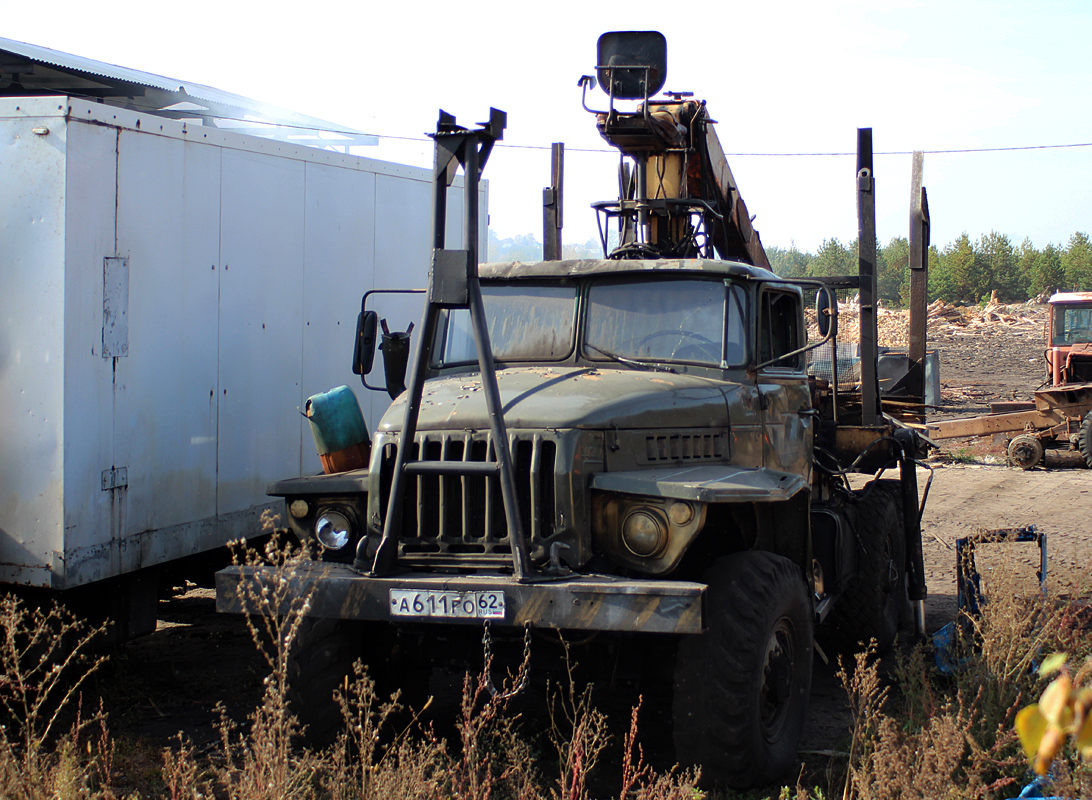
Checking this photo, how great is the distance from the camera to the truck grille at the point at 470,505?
4.33 meters

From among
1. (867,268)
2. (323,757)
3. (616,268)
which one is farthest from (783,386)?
(323,757)

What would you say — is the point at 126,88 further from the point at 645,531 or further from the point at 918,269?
the point at 645,531

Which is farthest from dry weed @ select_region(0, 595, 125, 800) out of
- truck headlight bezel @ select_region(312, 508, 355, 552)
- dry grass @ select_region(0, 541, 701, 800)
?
truck headlight bezel @ select_region(312, 508, 355, 552)

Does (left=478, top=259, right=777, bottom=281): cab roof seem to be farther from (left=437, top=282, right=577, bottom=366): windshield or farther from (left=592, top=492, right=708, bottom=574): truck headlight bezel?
(left=592, top=492, right=708, bottom=574): truck headlight bezel

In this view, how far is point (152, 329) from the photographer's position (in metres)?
5.42

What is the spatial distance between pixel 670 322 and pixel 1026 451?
42.3 feet

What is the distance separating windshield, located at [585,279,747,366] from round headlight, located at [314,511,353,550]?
1549 mm

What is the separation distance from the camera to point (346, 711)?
3.91m

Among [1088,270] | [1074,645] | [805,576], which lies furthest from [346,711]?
[1088,270]

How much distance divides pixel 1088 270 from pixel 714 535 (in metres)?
73.6

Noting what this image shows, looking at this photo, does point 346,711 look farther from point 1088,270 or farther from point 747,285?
point 1088,270

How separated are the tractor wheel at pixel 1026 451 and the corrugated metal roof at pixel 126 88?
11.5 m

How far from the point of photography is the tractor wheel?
16.0 metres

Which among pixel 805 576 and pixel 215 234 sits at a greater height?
pixel 215 234
